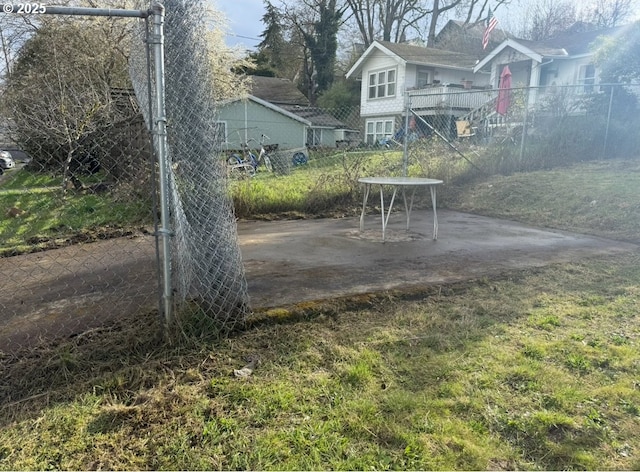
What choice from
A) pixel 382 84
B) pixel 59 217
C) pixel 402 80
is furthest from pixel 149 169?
pixel 382 84

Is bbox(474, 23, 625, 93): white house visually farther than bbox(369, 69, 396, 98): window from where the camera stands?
No

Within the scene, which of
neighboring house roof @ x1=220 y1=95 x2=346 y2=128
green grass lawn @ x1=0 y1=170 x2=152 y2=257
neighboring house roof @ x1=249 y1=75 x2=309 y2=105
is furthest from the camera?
neighboring house roof @ x1=249 y1=75 x2=309 y2=105

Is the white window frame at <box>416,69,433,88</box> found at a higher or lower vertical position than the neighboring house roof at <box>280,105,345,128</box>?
higher

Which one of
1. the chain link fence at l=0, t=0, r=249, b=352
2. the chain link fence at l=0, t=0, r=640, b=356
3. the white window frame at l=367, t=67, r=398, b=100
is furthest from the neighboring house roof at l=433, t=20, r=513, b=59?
the chain link fence at l=0, t=0, r=249, b=352

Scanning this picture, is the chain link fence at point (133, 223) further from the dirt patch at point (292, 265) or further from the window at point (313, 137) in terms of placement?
the window at point (313, 137)

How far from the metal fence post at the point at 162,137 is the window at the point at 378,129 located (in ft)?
75.7

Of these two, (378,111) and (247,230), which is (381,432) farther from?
(378,111)

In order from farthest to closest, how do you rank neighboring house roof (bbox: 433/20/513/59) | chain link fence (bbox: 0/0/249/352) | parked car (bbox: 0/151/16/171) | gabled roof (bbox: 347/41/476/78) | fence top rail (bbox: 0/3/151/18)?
neighboring house roof (bbox: 433/20/513/59), gabled roof (bbox: 347/41/476/78), parked car (bbox: 0/151/16/171), chain link fence (bbox: 0/0/249/352), fence top rail (bbox: 0/3/151/18)

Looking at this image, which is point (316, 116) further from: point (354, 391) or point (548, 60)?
point (354, 391)

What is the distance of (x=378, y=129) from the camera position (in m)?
26.9

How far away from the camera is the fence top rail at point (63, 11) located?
2184 mm

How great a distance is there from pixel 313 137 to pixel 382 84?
519cm

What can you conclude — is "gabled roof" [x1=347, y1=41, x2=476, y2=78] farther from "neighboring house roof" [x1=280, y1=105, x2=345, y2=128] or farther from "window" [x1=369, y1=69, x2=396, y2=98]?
"neighboring house roof" [x1=280, y1=105, x2=345, y2=128]

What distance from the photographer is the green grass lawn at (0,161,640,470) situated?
1.96 meters
